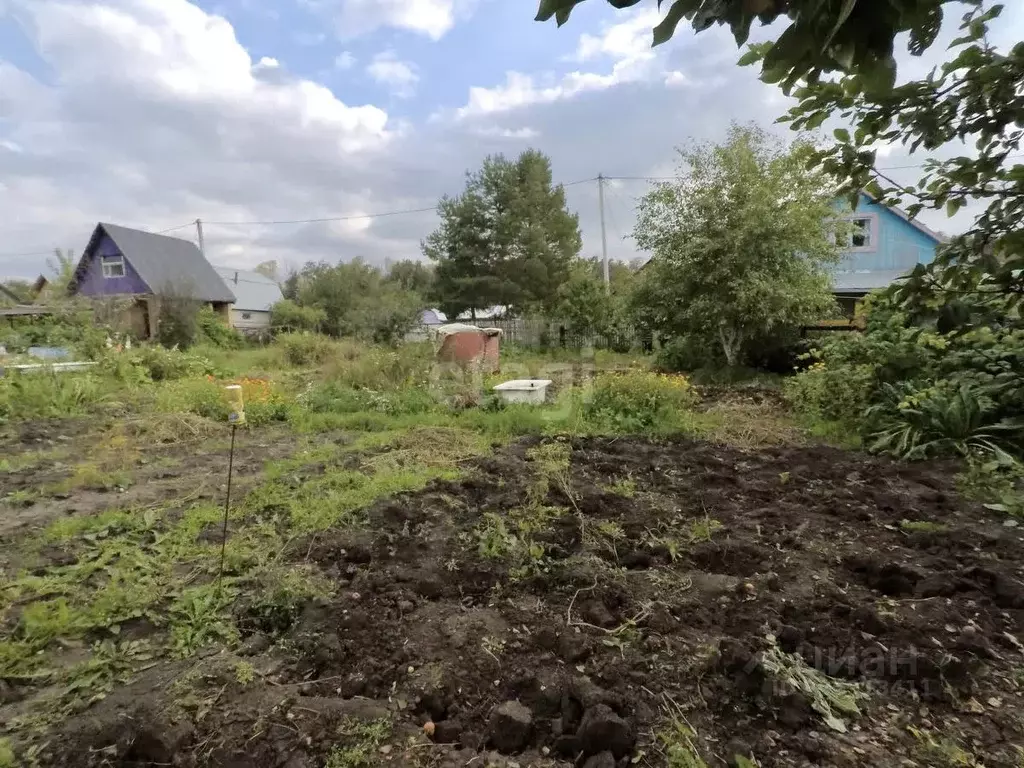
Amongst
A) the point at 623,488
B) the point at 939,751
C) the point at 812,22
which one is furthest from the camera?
the point at 623,488

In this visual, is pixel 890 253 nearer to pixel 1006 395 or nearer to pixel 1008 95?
pixel 1006 395

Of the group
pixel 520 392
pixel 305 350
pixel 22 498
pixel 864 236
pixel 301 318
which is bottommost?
pixel 22 498

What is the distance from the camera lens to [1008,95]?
4.78 ft

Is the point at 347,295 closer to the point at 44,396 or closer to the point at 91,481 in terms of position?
the point at 44,396

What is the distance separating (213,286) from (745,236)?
23177 mm

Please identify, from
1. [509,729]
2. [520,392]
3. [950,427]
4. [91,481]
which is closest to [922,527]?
[950,427]

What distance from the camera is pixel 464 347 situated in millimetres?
9648

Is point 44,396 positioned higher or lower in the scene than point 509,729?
higher

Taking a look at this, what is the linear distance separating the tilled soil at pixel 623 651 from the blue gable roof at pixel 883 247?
45.5ft

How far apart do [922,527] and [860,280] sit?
13.8 m

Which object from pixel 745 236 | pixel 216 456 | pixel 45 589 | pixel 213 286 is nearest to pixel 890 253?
pixel 745 236

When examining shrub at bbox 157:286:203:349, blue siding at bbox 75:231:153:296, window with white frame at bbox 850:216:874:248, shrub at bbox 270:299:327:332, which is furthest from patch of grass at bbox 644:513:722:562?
blue siding at bbox 75:231:153:296

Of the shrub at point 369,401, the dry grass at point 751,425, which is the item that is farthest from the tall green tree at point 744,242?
the shrub at point 369,401

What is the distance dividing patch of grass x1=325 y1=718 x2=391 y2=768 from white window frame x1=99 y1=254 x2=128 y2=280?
2553cm
